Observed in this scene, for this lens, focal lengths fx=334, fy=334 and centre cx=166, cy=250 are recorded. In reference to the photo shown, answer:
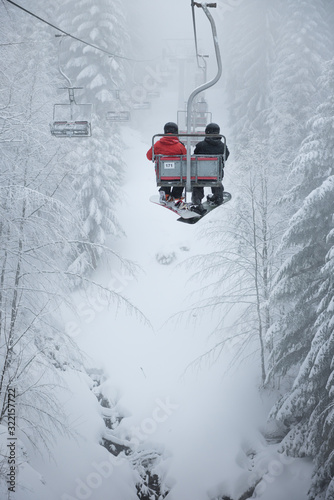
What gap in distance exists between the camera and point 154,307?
18.2m

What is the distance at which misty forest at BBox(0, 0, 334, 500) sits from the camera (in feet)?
25.8

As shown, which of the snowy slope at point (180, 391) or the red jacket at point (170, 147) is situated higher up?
the red jacket at point (170, 147)

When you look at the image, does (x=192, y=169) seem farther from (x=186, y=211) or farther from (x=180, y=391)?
(x=180, y=391)

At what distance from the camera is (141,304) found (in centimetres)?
1853

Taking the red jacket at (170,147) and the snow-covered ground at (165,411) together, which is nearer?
the red jacket at (170,147)

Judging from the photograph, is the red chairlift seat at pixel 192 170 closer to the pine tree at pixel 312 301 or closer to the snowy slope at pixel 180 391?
the snowy slope at pixel 180 391

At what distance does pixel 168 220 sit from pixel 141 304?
8.02m

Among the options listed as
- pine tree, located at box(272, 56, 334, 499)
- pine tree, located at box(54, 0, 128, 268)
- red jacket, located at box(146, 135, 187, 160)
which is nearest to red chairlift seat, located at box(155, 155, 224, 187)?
red jacket, located at box(146, 135, 187, 160)

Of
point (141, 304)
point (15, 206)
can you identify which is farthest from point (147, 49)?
point (15, 206)

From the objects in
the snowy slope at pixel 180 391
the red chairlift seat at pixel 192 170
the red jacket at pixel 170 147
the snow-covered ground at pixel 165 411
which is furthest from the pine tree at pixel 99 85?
the red chairlift seat at pixel 192 170

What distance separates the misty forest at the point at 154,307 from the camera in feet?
25.8

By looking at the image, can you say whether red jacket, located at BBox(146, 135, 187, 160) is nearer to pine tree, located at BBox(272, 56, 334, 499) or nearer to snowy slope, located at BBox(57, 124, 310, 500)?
snowy slope, located at BBox(57, 124, 310, 500)

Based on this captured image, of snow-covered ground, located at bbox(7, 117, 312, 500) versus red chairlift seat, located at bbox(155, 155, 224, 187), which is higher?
red chairlift seat, located at bbox(155, 155, 224, 187)

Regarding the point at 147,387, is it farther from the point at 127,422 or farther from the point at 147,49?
the point at 147,49
